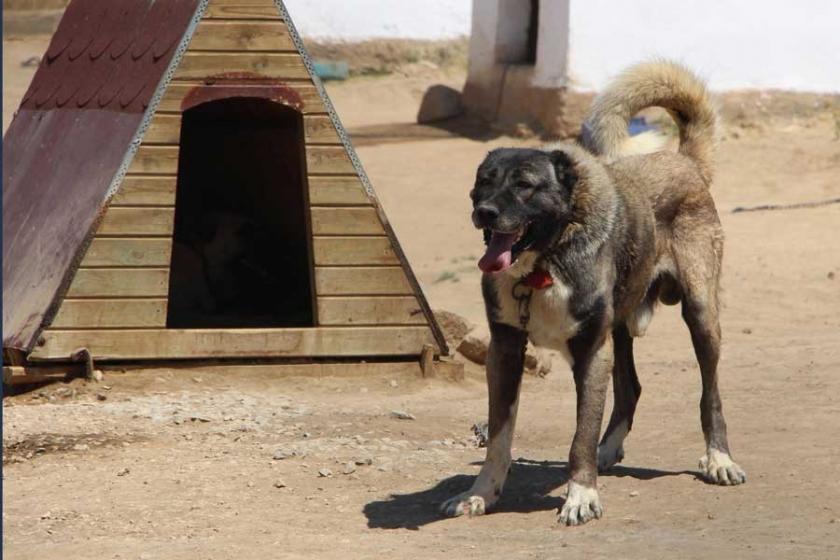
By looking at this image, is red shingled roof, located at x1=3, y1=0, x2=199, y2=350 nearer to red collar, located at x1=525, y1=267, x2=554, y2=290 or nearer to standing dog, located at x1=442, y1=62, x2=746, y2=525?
standing dog, located at x1=442, y1=62, x2=746, y2=525

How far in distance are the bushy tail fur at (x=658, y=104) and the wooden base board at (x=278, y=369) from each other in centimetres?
206

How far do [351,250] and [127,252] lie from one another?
1.20 metres

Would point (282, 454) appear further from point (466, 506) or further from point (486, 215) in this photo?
point (486, 215)

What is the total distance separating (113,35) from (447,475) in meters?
3.93

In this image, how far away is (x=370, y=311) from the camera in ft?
25.8

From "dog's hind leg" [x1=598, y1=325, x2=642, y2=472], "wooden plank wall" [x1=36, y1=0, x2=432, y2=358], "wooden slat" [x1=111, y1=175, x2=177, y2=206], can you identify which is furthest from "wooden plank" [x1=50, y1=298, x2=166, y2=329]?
"dog's hind leg" [x1=598, y1=325, x2=642, y2=472]

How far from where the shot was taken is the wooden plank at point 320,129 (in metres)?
7.79

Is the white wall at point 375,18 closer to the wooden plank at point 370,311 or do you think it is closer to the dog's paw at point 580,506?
the wooden plank at point 370,311

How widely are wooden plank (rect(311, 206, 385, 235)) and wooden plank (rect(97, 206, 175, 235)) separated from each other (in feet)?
2.57

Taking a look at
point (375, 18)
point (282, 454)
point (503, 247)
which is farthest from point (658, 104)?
point (375, 18)

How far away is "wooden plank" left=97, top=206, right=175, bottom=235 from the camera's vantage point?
24.6 ft

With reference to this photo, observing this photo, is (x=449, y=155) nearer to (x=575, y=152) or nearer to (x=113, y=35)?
(x=113, y=35)

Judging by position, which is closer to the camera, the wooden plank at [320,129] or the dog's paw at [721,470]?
the dog's paw at [721,470]

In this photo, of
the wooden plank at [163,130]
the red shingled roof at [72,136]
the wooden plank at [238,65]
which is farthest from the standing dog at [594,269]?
the red shingled roof at [72,136]
